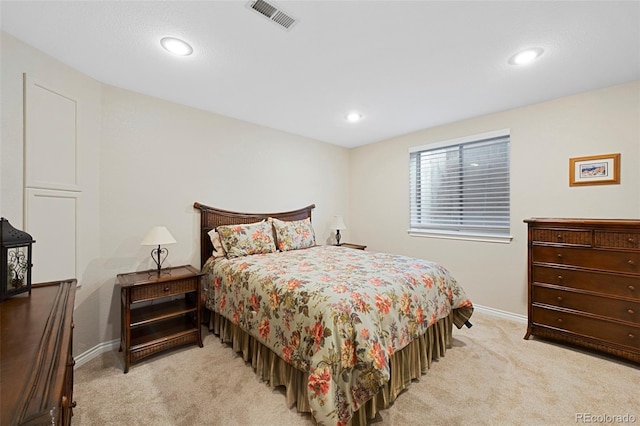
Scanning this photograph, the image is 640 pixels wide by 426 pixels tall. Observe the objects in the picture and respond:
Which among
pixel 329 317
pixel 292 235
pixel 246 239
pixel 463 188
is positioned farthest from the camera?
pixel 463 188

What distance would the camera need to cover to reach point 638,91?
7.68 ft

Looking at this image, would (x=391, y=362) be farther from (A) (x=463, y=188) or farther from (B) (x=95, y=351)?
(A) (x=463, y=188)

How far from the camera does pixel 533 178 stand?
9.50ft

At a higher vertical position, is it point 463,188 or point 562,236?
point 463,188

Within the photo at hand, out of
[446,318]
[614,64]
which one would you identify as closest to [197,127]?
[446,318]

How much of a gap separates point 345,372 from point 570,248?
93.1 inches

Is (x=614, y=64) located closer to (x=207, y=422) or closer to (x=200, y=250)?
(x=207, y=422)

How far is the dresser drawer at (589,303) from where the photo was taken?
2.09 m

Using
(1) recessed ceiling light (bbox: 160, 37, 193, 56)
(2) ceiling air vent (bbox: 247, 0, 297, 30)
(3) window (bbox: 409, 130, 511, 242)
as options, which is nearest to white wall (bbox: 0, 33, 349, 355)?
(1) recessed ceiling light (bbox: 160, 37, 193, 56)

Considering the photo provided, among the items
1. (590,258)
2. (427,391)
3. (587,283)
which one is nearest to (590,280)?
(587,283)

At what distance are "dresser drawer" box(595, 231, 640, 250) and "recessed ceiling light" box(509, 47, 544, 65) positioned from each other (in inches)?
61.3

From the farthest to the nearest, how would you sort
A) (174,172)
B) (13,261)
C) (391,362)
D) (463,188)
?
(463,188), (174,172), (391,362), (13,261)

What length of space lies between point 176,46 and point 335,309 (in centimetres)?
209
